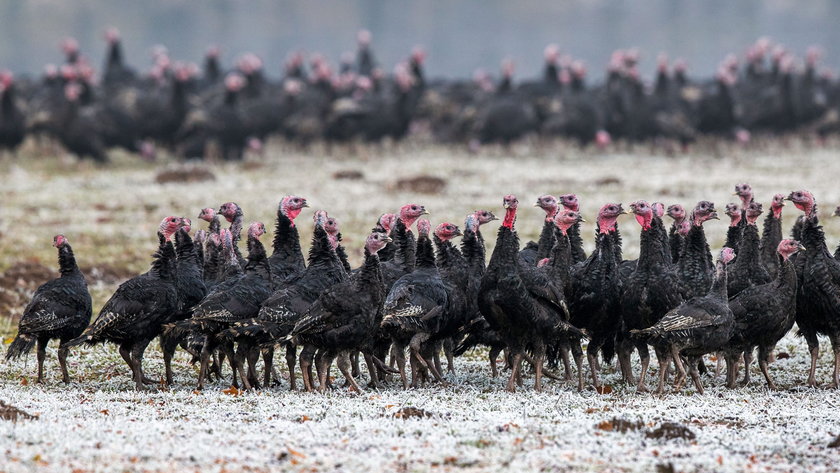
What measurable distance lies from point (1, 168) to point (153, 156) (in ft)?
24.6

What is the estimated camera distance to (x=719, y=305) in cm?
1581

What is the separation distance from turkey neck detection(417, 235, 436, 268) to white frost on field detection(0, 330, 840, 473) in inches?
76.2

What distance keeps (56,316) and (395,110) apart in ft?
139

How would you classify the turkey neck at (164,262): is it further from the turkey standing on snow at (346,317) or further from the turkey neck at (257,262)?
the turkey standing on snow at (346,317)

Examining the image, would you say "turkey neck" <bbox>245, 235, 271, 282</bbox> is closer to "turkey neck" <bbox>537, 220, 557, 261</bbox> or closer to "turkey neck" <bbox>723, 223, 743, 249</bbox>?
"turkey neck" <bbox>537, 220, 557, 261</bbox>

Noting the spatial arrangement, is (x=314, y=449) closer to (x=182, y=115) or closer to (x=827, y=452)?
(x=827, y=452)

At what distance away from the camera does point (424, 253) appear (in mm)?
16969

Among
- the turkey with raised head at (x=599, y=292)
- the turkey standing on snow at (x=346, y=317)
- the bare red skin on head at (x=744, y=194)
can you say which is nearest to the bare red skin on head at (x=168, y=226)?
the turkey standing on snow at (x=346, y=317)

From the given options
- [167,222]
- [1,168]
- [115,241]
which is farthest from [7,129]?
[167,222]

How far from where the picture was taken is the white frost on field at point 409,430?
1172 centimetres

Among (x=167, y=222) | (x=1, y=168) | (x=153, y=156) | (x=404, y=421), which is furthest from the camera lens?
(x=153, y=156)

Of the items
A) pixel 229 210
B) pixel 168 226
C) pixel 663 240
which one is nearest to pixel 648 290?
pixel 663 240

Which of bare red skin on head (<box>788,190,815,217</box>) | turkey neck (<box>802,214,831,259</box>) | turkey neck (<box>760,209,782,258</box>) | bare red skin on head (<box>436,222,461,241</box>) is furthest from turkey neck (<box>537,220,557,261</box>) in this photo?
turkey neck (<box>802,214,831,259</box>)

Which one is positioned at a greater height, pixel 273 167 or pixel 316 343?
pixel 273 167
